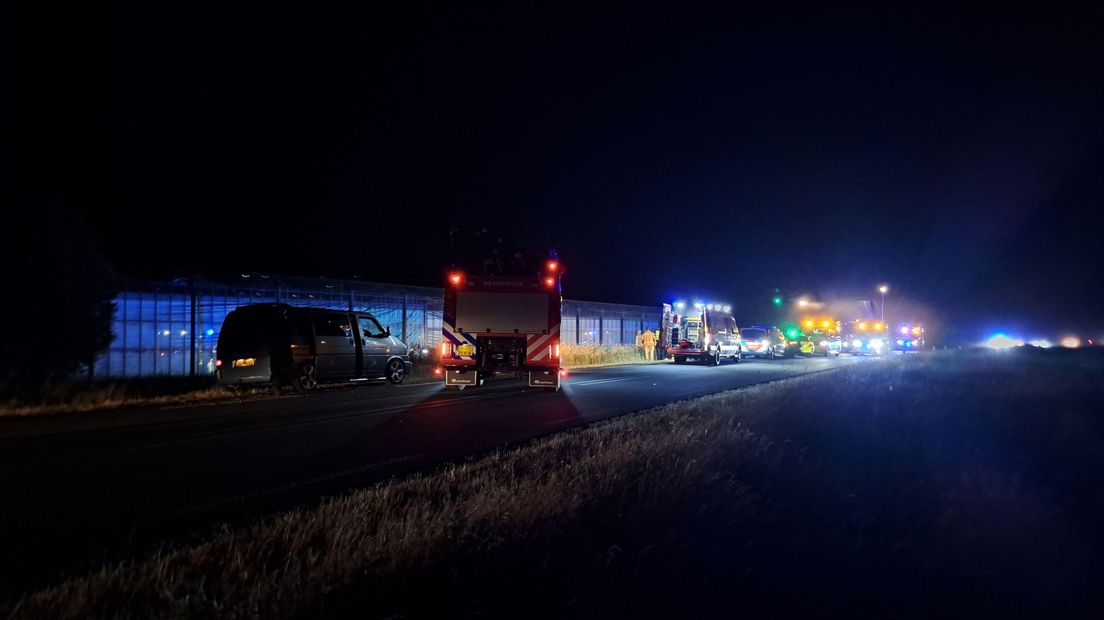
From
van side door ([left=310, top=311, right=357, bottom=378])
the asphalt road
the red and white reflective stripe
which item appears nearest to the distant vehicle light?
the red and white reflective stripe

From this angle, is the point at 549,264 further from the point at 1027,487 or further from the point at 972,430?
the point at 1027,487

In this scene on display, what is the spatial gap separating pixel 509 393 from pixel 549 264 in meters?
3.69

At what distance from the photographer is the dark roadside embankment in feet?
13.3

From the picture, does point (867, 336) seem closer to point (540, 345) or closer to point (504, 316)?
point (540, 345)

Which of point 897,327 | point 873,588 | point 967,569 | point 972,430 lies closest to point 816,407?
point 972,430

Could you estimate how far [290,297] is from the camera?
79.7 feet

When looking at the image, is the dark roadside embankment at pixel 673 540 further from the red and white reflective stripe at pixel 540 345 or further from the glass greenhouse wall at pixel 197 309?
the glass greenhouse wall at pixel 197 309

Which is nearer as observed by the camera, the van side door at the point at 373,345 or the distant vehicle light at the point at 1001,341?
the van side door at the point at 373,345

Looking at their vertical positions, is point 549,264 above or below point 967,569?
above

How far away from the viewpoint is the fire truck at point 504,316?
18438 mm

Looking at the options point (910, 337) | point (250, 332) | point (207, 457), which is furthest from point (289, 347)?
point (910, 337)

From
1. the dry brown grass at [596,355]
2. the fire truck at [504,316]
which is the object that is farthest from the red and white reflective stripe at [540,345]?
the dry brown grass at [596,355]

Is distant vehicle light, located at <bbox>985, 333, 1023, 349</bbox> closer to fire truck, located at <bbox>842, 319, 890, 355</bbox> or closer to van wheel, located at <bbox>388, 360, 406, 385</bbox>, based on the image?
fire truck, located at <bbox>842, 319, 890, 355</bbox>

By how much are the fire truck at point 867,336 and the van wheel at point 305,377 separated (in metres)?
43.1
